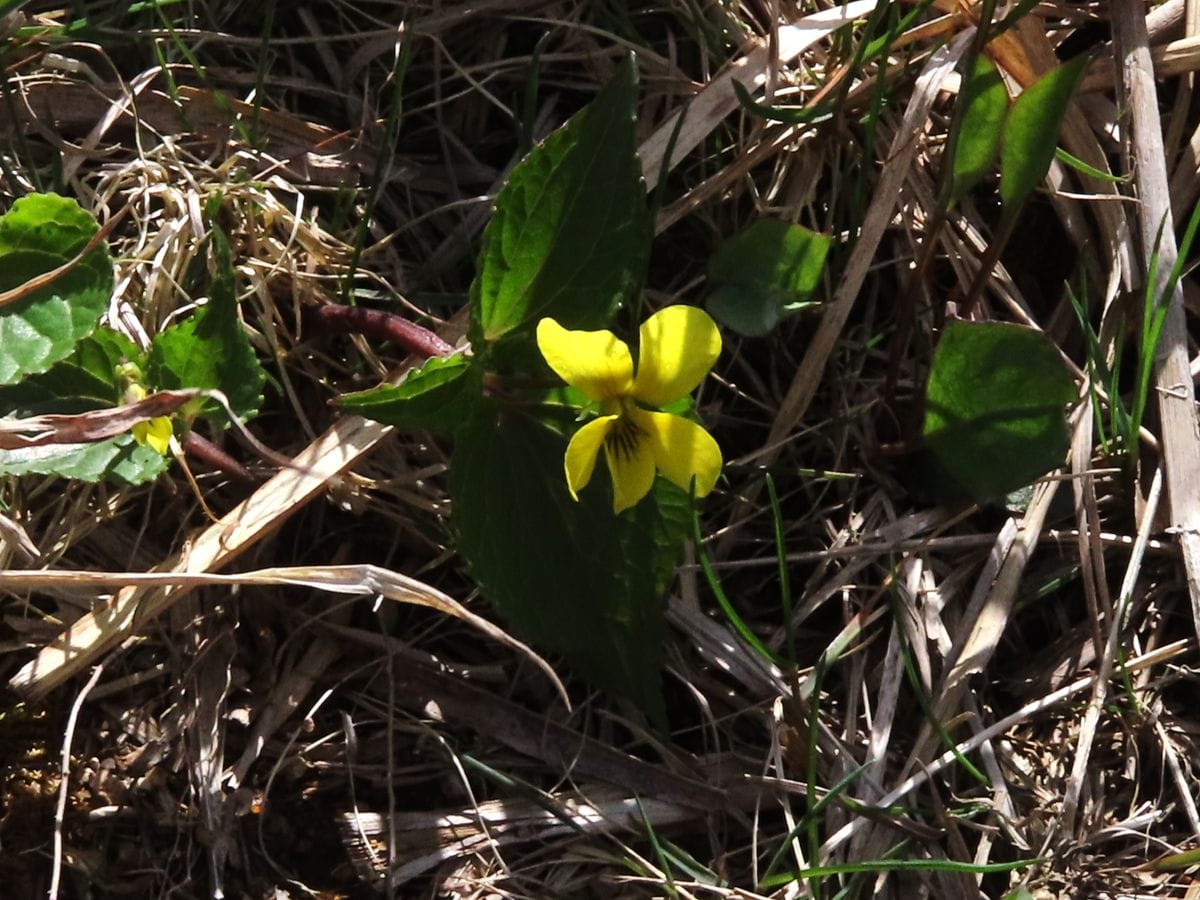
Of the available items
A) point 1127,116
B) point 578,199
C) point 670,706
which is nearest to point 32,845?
point 670,706

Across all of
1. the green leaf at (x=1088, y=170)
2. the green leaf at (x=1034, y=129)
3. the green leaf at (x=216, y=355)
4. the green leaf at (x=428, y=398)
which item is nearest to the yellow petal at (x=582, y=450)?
the green leaf at (x=428, y=398)

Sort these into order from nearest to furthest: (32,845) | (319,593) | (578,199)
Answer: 1. (578,199)
2. (32,845)
3. (319,593)

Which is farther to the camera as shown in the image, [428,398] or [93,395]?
[93,395]

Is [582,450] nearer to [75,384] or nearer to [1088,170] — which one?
[75,384]

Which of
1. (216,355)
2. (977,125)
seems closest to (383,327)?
(216,355)

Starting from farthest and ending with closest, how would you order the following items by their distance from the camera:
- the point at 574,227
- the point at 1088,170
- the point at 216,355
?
the point at 1088,170
the point at 216,355
the point at 574,227

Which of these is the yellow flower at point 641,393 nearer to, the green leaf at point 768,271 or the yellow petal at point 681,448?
the yellow petal at point 681,448

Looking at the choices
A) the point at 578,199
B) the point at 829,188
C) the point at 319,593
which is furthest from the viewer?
the point at 829,188

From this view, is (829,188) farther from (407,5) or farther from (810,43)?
(407,5)
